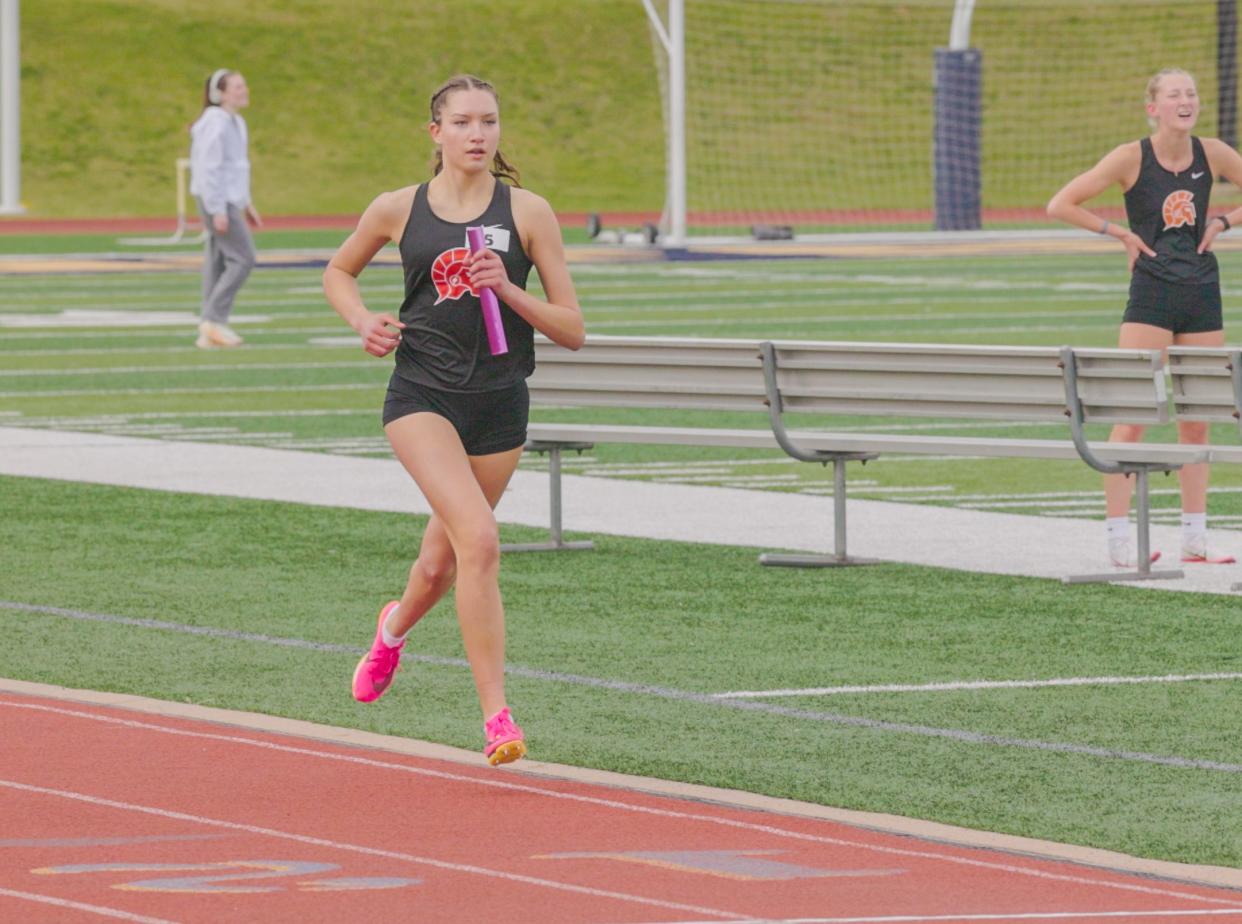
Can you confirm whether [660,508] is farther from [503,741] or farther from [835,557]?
[503,741]

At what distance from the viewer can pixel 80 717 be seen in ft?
27.7

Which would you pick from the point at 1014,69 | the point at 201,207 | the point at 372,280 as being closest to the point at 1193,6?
the point at 1014,69

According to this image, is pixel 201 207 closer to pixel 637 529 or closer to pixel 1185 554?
pixel 637 529

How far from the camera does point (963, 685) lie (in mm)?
8992

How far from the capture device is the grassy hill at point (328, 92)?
59.2m

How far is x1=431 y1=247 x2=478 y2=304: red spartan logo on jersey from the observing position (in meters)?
7.70

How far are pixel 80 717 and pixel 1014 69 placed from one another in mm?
56086

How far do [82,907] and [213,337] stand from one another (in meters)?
18.0

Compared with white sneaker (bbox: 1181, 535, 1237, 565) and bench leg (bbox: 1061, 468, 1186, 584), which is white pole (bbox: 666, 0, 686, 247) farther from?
bench leg (bbox: 1061, 468, 1186, 584)

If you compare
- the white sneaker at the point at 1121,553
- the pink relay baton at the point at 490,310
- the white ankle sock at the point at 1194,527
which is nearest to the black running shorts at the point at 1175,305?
the white ankle sock at the point at 1194,527

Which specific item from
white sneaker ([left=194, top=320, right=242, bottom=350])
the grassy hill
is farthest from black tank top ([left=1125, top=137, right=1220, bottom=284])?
the grassy hill

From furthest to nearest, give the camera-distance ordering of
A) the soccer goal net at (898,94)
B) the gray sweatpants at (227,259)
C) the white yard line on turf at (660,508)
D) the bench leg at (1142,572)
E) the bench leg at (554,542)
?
1. the soccer goal net at (898,94)
2. the gray sweatpants at (227,259)
3. the bench leg at (554,542)
4. the white yard line on turf at (660,508)
5. the bench leg at (1142,572)

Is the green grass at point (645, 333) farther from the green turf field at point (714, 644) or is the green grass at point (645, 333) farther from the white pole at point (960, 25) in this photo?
the white pole at point (960, 25)

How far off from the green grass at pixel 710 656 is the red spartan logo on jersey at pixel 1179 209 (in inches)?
63.9
